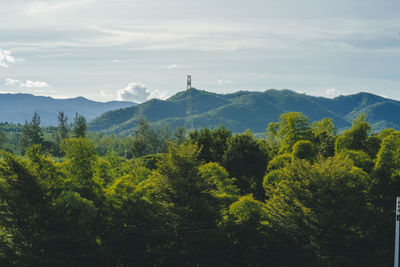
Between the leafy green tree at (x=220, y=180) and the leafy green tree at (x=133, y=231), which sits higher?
the leafy green tree at (x=220, y=180)

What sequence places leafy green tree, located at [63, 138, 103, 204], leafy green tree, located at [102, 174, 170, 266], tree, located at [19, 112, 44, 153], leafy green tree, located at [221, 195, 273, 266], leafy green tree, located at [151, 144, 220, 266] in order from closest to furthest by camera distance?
leafy green tree, located at [102, 174, 170, 266] → leafy green tree, located at [63, 138, 103, 204] → leafy green tree, located at [151, 144, 220, 266] → leafy green tree, located at [221, 195, 273, 266] → tree, located at [19, 112, 44, 153]

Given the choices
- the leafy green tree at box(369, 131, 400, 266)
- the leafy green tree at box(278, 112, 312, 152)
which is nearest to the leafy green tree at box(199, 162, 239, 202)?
the leafy green tree at box(369, 131, 400, 266)

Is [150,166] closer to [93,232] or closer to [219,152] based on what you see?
[219,152]

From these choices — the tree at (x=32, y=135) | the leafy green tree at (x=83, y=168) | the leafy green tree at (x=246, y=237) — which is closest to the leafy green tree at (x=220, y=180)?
the leafy green tree at (x=246, y=237)

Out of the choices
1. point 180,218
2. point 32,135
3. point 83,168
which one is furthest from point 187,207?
point 32,135

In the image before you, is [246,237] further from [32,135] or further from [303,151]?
[32,135]

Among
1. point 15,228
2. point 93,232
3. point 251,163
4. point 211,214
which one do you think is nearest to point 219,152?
point 251,163

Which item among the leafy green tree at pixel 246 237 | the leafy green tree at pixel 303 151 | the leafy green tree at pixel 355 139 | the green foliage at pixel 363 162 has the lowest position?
the leafy green tree at pixel 246 237

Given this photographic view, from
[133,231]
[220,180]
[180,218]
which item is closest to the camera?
[133,231]

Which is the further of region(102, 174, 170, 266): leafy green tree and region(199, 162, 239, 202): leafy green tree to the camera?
region(199, 162, 239, 202): leafy green tree

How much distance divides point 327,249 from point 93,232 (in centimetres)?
1641

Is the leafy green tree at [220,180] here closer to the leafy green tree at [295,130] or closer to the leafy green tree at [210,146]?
the leafy green tree at [210,146]

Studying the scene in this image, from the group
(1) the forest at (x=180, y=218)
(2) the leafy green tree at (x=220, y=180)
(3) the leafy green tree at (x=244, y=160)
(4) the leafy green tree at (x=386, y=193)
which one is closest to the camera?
(1) the forest at (x=180, y=218)

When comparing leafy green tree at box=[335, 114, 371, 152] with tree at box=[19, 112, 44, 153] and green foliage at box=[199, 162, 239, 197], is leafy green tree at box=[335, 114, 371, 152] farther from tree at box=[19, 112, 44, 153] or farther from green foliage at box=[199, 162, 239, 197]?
tree at box=[19, 112, 44, 153]
